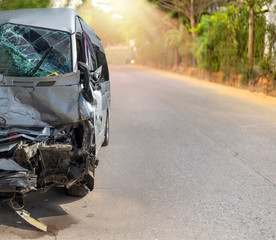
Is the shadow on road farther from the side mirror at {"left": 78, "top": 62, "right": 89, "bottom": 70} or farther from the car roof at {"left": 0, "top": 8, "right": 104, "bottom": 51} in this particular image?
the car roof at {"left": 0, "top": 8, "right": 104, "bottom": 51}

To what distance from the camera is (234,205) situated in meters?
5.20

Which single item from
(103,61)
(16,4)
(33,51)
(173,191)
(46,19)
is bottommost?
(173,191)

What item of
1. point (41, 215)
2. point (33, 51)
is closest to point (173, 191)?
point (41, 215)

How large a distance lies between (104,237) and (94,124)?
149 cm

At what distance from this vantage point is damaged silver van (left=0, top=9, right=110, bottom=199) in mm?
4570

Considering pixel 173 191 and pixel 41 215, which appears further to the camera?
pixel 173 191

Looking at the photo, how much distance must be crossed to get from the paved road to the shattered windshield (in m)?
1.58

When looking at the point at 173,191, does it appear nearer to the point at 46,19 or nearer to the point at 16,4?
the point at 46,19

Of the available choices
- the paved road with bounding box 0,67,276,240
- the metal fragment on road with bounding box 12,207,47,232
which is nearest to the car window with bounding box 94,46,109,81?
the paved road with bounding box 0,67,276,240

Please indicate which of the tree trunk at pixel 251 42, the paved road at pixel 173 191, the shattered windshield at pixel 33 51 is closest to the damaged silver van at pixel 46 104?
the shattered windshield at pixel 33 51

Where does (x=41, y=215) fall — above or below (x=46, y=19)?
below

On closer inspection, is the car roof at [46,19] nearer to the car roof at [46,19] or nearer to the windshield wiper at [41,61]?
the car roof at [46,19]

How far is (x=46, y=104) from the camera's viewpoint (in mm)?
5008

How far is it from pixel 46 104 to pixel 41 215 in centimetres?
123
